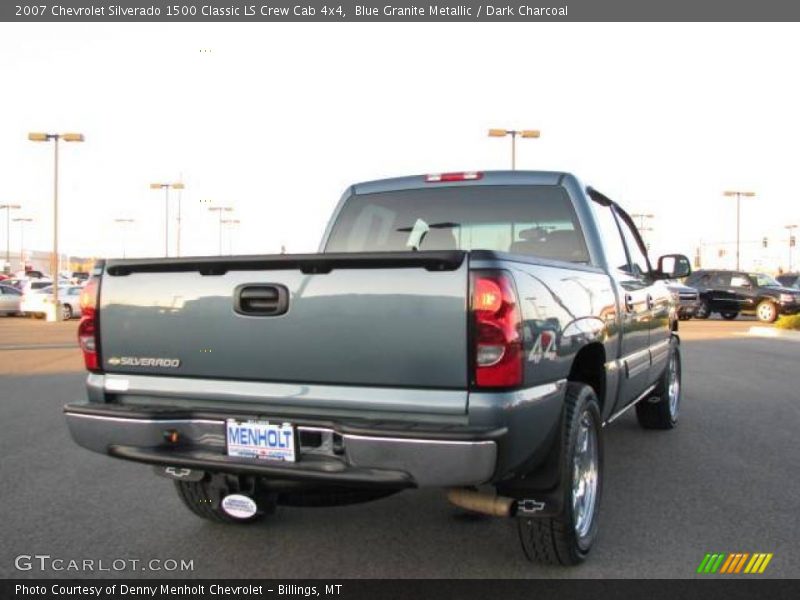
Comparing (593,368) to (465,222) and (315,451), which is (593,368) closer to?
(465,222)

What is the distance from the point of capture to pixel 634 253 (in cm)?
592

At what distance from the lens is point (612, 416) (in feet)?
15.2

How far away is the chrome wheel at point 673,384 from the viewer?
6.97m

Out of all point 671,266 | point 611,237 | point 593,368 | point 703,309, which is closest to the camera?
point 593,368

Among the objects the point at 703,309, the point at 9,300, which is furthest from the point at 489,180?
the point at 9,300

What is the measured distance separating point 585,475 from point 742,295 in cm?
2631

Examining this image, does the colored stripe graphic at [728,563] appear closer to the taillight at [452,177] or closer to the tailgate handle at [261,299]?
the tailgate handle at [261,299]

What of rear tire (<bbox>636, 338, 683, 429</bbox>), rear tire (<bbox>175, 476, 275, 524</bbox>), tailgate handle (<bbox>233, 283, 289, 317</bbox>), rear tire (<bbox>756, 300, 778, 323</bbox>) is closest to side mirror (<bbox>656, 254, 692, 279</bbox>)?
rear tire (<bbox>636, 338, 683, 429</bbox>)

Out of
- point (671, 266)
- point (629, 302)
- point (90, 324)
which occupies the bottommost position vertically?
point (90, 324)

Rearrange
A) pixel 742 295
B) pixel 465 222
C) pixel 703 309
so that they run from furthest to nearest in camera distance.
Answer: pixel 703 309 < pixel 742 295 < pixel 465 222

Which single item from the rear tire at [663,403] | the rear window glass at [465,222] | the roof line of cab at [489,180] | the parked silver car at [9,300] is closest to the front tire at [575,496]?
the rear window glass at [465,222]

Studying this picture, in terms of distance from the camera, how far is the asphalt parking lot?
3.69 meters

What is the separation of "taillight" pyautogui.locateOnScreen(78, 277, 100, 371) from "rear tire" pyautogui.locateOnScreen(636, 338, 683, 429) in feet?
15.8

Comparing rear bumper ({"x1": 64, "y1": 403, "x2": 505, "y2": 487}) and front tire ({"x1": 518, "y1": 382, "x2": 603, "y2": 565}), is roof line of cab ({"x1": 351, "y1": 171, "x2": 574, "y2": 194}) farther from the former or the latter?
rear bumper ({"x1": 64, "y1": 403, "x2": 505, "y2": 487})
